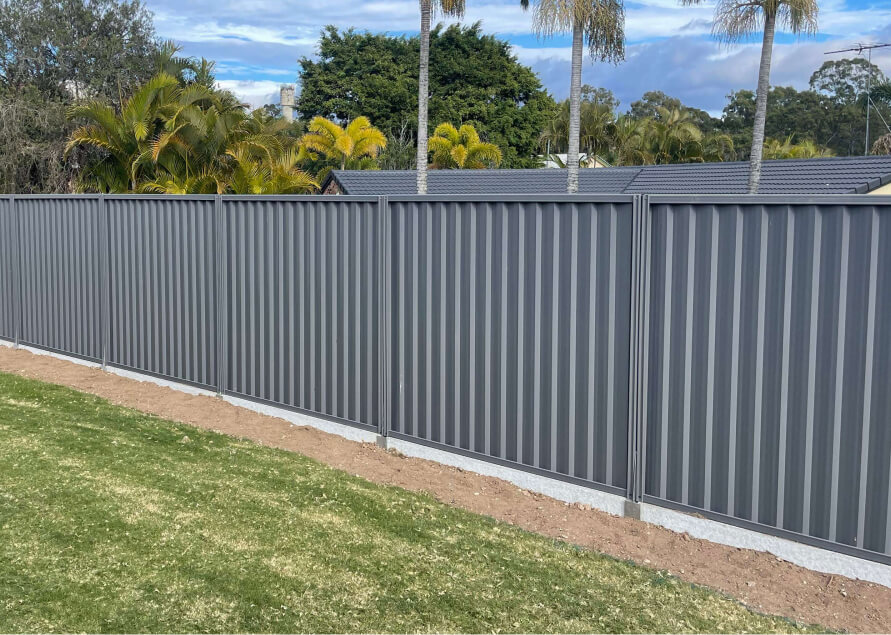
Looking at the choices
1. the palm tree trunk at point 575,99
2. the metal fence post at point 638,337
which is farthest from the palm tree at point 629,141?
the metal fence post at point 638,337

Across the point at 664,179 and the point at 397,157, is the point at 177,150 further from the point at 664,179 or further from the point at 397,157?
the point at 397,157

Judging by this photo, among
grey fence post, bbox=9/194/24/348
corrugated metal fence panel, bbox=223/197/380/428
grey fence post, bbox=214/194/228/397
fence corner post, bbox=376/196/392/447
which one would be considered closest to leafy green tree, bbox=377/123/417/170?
grey fence post, bbox=9/194/24/348

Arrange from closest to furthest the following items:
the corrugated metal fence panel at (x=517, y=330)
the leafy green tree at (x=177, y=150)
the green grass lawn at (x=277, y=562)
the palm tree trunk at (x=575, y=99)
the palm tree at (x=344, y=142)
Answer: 1. the green grass lawn at (x=277, y=562)
2. the corrugated metal fence panel at (x=517, y=330)
3. the leafy green tree at (x=177, y=150)
4. the palm tree trunk at (x=575, y=99)
5. the palm tree at (x=344, y=142)

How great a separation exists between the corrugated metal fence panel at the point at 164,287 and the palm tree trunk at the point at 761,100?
609 inches

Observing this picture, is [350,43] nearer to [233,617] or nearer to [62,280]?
[62,280]

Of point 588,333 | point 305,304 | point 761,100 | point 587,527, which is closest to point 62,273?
point 305,304

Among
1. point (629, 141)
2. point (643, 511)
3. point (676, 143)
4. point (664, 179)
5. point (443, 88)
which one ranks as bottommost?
point (643, 511)

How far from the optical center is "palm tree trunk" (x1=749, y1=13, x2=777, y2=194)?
2112 centimetres

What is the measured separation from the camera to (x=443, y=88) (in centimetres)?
5847

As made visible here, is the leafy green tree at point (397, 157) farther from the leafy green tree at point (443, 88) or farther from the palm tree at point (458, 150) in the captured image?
the leafy green tree at point (443, 88)

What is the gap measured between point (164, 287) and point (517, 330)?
4.38 meters

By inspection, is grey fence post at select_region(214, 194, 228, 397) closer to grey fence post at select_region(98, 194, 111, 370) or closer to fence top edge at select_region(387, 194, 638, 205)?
grey fence post at select_region(98, 194, 111, 370)

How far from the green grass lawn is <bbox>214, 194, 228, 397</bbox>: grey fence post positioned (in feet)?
6.86

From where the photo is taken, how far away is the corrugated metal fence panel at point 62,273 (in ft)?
32.8
